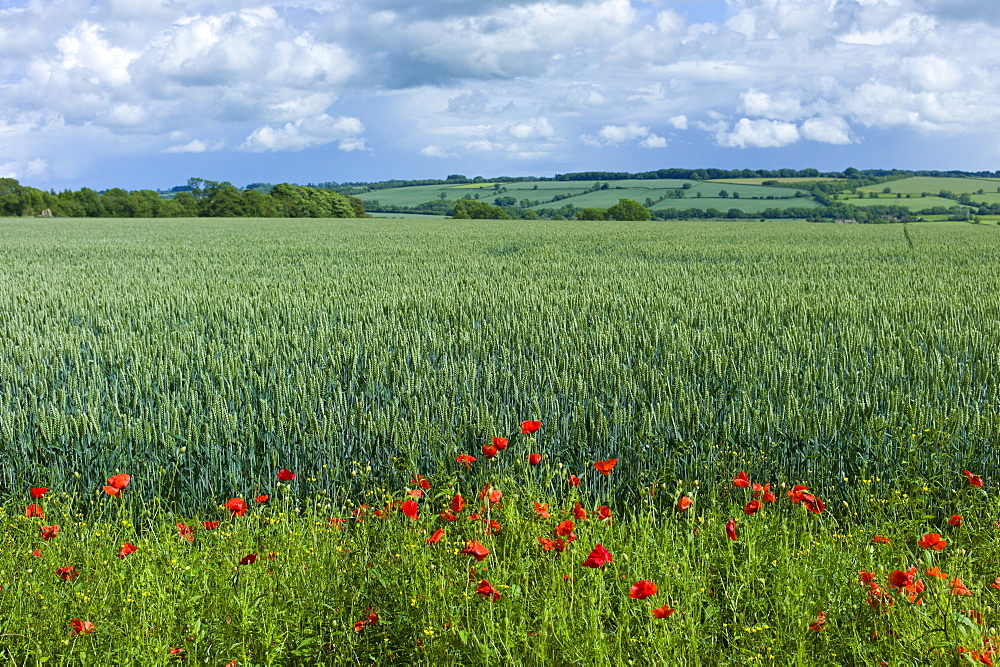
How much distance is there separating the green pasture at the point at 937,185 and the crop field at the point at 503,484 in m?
70.8

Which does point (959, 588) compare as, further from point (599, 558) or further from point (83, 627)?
point (83, 627)

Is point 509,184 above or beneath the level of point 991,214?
above

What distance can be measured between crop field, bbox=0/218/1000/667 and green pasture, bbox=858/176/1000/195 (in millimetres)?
70786

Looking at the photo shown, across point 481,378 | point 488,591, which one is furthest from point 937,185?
point 488,591

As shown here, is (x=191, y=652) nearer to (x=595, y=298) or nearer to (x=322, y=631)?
(x=322, y=631)

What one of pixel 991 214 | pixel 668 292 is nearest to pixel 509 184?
pixel 991 214

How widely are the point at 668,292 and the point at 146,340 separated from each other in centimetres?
776

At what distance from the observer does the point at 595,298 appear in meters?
11.0

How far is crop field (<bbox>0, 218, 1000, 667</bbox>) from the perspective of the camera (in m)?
2.68

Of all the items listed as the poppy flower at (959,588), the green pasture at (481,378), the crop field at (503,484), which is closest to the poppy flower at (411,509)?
the crop field at (503,484)

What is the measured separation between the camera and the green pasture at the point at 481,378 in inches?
184

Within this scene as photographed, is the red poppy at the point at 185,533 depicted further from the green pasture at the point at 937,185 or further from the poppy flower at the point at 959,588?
the green pasture at the point at 937,185

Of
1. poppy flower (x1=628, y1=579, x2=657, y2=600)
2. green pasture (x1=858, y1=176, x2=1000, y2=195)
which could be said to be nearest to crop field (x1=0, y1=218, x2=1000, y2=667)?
poppy flower (x1=628, y1=579, x2=657, y2=600)

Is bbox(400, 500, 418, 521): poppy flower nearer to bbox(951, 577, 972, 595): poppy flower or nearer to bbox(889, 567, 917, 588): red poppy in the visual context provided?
bbox(889, 567, 917, 588): red poppy
